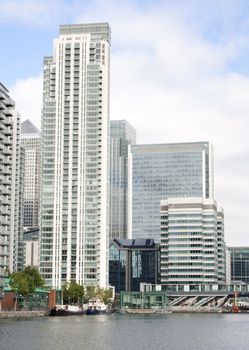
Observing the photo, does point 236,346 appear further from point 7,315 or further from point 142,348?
point 7,315

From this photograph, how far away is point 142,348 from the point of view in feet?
328

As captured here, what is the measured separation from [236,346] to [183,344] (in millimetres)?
7707

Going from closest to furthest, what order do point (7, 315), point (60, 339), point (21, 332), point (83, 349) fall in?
point (83, 349) < point (60, 339) < point (21, 332) < point (7, 315)

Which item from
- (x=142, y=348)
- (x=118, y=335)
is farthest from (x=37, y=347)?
(x=118, y=335)

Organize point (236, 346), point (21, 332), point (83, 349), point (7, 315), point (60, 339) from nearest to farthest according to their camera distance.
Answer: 1. point (83, 349)
2. point (236, 346)
3. point (60, 339)
4. point (21, 332)
5. point (7, 315)

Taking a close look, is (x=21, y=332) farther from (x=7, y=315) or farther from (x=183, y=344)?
(x=7, y=315)

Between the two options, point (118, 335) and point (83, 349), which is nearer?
point (83, 349)

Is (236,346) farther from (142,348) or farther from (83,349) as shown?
(83,349)

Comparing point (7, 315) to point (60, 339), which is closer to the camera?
point (60, 339)

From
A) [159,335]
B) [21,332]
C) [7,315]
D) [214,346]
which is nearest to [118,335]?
[159,335]

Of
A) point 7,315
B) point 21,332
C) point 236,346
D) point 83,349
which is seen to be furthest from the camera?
point 7,315

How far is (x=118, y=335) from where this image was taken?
126750mm

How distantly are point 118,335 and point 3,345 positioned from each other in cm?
3229

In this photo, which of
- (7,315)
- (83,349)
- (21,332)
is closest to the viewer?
(83,349)
